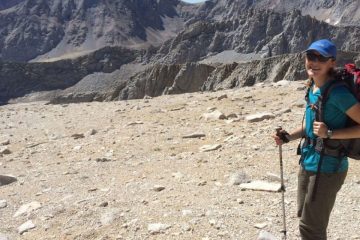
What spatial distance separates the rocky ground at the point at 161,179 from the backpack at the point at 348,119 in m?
1.62

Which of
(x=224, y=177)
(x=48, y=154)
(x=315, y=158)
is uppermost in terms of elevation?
(x=315, y=158)

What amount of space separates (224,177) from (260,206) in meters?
1.29

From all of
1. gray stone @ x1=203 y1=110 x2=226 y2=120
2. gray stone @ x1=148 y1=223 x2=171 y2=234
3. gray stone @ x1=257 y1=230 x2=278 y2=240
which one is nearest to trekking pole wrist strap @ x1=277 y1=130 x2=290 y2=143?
gray stone @ x1=257 y1=230 x2=278 y2=240

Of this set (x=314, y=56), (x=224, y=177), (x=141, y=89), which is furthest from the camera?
(x=141, y=89)

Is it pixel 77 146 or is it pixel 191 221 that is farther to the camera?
pixel 77 146

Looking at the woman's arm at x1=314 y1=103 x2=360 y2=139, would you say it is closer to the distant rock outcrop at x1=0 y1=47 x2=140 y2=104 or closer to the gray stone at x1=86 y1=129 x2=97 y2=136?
the gray stone at x1=86 y1=129 x2=97 y2=136

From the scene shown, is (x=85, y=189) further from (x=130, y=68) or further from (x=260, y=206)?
(x=130, y=68)

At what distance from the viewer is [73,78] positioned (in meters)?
146

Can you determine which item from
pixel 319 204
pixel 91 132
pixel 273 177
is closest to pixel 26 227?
pixel 273 177

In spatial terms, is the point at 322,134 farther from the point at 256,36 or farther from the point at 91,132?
the point at 256,36

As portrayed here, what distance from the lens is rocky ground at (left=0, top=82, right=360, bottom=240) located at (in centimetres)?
549

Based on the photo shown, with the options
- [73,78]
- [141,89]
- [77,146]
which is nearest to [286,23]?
[73,78]

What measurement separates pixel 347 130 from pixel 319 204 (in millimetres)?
601

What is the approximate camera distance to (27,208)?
6.73 metres
